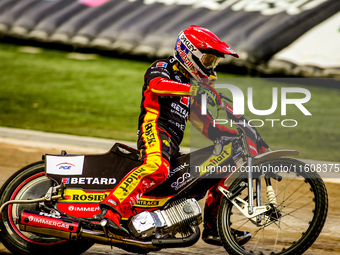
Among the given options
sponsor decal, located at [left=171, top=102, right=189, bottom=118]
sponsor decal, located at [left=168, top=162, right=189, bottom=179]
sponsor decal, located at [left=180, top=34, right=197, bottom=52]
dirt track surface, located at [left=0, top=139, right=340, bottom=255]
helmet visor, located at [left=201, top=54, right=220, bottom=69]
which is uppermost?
sponsor decal, located at [left=180, top=34, right=197, bottom=52]

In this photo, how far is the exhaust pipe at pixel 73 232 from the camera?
4871 millimetres

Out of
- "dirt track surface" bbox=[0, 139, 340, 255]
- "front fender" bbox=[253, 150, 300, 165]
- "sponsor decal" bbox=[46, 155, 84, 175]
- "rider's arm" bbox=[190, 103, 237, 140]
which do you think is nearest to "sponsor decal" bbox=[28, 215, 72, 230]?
"sponsor decal" bbox=[46, 155, 84, 175]

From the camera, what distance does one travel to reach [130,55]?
15.0 metres

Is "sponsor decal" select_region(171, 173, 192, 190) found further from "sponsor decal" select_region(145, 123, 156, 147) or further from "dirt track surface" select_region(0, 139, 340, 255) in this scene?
"dirt track surface" select_region(0, 139, 340, 255)

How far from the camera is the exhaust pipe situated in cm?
487

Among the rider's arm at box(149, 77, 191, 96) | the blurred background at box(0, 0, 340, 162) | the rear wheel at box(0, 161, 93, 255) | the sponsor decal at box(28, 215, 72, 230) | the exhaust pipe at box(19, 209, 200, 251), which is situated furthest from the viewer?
the blurred background at box(0, 0, 340, 162)

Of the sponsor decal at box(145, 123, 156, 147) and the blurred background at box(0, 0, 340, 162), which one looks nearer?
the sponsor decal at box(145, 123, 156, 147)

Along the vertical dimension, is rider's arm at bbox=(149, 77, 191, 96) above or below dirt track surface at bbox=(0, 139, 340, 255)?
above

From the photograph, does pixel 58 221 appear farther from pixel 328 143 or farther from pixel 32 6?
pixel 32 6

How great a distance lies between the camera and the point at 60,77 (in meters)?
14.6

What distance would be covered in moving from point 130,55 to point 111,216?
34.3 feet

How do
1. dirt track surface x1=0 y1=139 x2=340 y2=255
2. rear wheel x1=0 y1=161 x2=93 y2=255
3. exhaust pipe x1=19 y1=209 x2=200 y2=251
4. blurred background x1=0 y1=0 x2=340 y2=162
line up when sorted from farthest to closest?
blurred background x1=0 y1=0 x2=340 y2=162 < dirt track surface x1=0 y1=139 x2=340 y2=255 < rear wheel x1=0 y1=161 x2=93 y2=255 < exhaust pipe x1=19 y1=209 x2=200 y2=251

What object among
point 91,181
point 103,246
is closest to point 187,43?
point 91,181

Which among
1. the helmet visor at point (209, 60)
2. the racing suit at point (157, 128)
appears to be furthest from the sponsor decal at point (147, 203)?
the helmet visor at point (209, 60)
